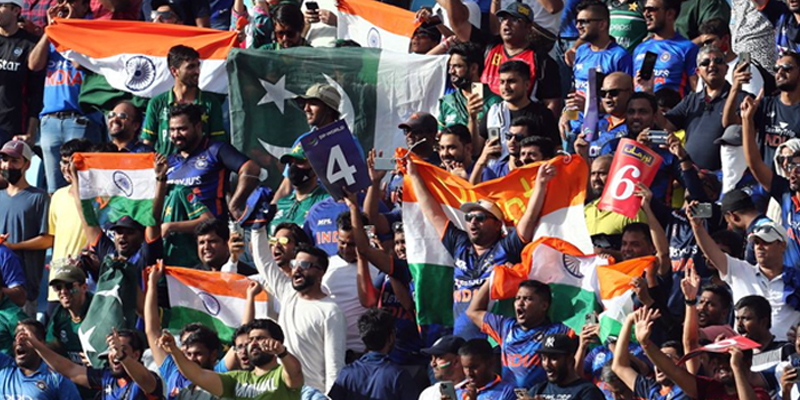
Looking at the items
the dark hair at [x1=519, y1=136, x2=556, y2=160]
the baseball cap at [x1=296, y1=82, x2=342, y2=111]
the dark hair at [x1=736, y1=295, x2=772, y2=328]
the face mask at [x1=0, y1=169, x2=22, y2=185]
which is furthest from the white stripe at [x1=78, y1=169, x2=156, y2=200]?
the dark hair at [x1=736, y1=295, x2=772, y2=328]

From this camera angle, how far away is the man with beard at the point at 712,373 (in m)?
10.8

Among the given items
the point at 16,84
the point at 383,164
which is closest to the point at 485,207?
the point at 383,164

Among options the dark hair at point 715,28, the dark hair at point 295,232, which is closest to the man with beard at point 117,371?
the dark hair at point 295,232

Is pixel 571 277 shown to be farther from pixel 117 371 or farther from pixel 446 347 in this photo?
pixel 117 371

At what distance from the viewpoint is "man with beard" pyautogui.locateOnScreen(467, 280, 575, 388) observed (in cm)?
1198

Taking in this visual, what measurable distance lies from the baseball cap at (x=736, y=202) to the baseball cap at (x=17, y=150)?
5463mm

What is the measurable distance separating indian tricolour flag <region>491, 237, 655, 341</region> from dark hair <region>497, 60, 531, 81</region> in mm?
2023

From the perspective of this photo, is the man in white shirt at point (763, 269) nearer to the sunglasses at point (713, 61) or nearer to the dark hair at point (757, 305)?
the dark hair at point (757, 305)

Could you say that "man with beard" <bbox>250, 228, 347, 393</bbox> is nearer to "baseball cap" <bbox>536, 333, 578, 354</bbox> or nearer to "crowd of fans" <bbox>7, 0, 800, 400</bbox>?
"crowd of fans" <bbox>7, 0, 800, 400</bbox>

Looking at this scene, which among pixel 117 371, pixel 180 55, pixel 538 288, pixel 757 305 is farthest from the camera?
pixel 180 55

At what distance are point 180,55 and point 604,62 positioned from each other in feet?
10.7

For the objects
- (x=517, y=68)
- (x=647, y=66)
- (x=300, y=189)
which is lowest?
(x=300, y=189)

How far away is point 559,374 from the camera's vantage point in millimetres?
11445

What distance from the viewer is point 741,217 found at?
13164 millimetres
